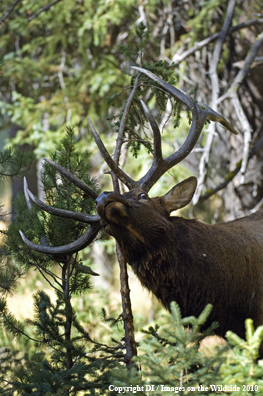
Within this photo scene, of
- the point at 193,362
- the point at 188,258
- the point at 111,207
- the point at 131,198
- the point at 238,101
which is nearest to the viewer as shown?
the point at 193,362

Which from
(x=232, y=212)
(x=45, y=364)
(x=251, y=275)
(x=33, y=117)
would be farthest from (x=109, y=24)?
(x=45, y=364)

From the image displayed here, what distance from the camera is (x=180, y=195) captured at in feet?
10.8

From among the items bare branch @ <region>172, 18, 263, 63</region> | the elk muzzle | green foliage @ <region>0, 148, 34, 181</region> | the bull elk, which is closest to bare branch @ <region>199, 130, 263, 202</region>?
bare branch @ <region>172, 18, 263, 63</region>

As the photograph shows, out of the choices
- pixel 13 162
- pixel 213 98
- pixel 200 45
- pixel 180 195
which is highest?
pixel 200 45

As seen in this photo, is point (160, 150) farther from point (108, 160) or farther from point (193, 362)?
point (193, 362)

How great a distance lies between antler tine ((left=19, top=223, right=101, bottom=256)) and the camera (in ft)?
10.1

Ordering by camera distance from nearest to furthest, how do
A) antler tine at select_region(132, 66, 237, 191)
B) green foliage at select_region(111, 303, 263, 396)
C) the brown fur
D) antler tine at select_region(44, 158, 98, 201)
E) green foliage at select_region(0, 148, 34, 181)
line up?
1. green foliage at select_region(111, 303, 263, 396)
2. the brown fur
3. antler tine at select_region(44, 158, 98, 201)
4. antler tine at select_region(132, 66, 237, 191)
5. green foliage at select_region(0, 148, 34, 181)

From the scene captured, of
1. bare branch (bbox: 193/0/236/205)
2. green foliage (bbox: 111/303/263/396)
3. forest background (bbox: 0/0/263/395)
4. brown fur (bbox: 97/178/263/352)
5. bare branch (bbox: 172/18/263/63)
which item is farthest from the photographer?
bare branch (bbox: 172/18/263/63)

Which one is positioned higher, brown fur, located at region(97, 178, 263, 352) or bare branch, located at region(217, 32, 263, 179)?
bare branch, located at region(217, 32, 263, 179)

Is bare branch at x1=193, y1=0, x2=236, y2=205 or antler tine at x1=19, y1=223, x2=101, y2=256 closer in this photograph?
antler tine at x1=19, y1=223, x2=101, y2=256

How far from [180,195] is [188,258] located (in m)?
0.49

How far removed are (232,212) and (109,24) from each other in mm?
4037

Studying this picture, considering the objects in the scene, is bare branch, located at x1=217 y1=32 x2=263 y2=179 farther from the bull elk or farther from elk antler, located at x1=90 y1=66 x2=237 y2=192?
the bull elk

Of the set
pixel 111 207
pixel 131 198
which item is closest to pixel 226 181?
pixel 131 198
